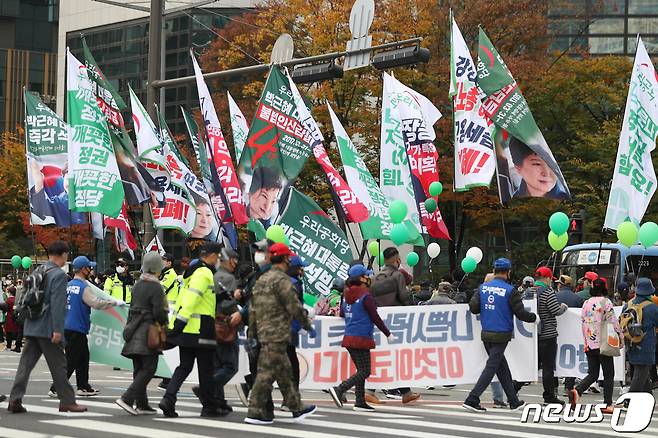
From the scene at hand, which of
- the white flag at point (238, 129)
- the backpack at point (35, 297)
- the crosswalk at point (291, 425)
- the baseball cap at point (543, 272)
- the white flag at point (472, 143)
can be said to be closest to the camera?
the crosswalk at point (291, 425)

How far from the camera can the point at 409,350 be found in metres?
17.9

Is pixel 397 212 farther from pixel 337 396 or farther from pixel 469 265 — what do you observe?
pixel 337 396

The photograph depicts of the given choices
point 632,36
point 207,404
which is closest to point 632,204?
point 207,404

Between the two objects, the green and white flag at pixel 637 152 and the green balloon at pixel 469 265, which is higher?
the green and white flag at pixel 637 152

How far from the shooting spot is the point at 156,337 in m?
13.6

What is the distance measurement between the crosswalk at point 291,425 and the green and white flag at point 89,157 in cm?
760

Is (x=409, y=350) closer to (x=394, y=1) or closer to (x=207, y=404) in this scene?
(x=207, y=404)

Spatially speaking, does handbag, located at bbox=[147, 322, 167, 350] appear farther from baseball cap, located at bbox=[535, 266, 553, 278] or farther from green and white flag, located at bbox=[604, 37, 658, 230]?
green and white flag, located at bbox=[604, 37, 658, 230]

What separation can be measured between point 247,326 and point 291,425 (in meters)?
1.35

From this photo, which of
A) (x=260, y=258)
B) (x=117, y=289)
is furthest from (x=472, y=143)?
(x=260, y=258)

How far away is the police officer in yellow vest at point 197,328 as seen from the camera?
1352 centimetres

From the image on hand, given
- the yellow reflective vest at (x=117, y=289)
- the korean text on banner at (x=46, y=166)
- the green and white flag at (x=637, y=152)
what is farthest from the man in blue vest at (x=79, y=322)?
the korean text on banner at (x=46, y=166)

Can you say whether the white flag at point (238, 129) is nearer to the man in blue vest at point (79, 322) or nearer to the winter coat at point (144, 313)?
the man in blue vest at point (79, 322)

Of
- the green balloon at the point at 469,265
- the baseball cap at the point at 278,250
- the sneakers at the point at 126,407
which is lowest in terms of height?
the sneakers at the point at 126,407
